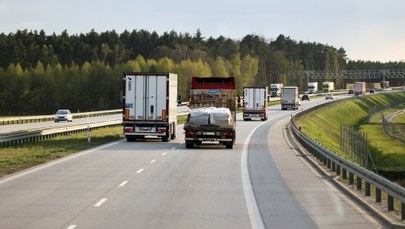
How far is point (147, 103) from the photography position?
35844 mm

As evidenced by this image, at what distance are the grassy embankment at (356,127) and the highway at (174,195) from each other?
2225cm

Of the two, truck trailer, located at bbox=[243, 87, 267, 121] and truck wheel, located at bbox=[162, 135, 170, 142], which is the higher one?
truck trailer, located at bbox=[243, 87, 267, 121]

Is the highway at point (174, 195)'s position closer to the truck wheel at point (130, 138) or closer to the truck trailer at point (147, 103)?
the truck trailer at point (147, 103)

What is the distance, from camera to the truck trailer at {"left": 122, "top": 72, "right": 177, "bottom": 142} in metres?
35.8

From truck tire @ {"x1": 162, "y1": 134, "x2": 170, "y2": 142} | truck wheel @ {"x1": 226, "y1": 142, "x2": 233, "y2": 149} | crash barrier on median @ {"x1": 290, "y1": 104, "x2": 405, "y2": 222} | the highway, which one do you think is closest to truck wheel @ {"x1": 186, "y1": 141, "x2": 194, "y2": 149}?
truck wheel @ {"x1": 226, "y1": 142, "x2": 233, "y2": 149}

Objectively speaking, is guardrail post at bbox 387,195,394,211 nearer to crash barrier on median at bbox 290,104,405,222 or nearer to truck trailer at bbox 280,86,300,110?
crash barrier on median at bbox 290,104,405,222

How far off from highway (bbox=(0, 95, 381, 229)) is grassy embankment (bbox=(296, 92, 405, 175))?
876 inches

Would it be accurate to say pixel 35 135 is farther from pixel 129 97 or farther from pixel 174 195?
pixel 174 195

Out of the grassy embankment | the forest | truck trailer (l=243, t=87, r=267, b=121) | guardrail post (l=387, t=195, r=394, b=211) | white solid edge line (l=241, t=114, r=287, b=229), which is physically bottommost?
the grassy embankment

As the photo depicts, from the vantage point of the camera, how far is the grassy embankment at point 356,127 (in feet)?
177

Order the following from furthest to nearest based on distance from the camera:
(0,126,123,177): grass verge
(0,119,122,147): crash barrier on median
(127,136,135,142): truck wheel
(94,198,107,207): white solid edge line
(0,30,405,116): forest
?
(0,30,405,116): forest, (127,136,135,142): truck wheel, (0,119,122,147): crash barrier on median, (0,126,123,177): grass verge, (94,198,107,207): white solid edge line

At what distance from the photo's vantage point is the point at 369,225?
38.2 feet

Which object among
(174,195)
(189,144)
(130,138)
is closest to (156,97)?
(130,138)

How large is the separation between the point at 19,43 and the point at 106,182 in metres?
159
